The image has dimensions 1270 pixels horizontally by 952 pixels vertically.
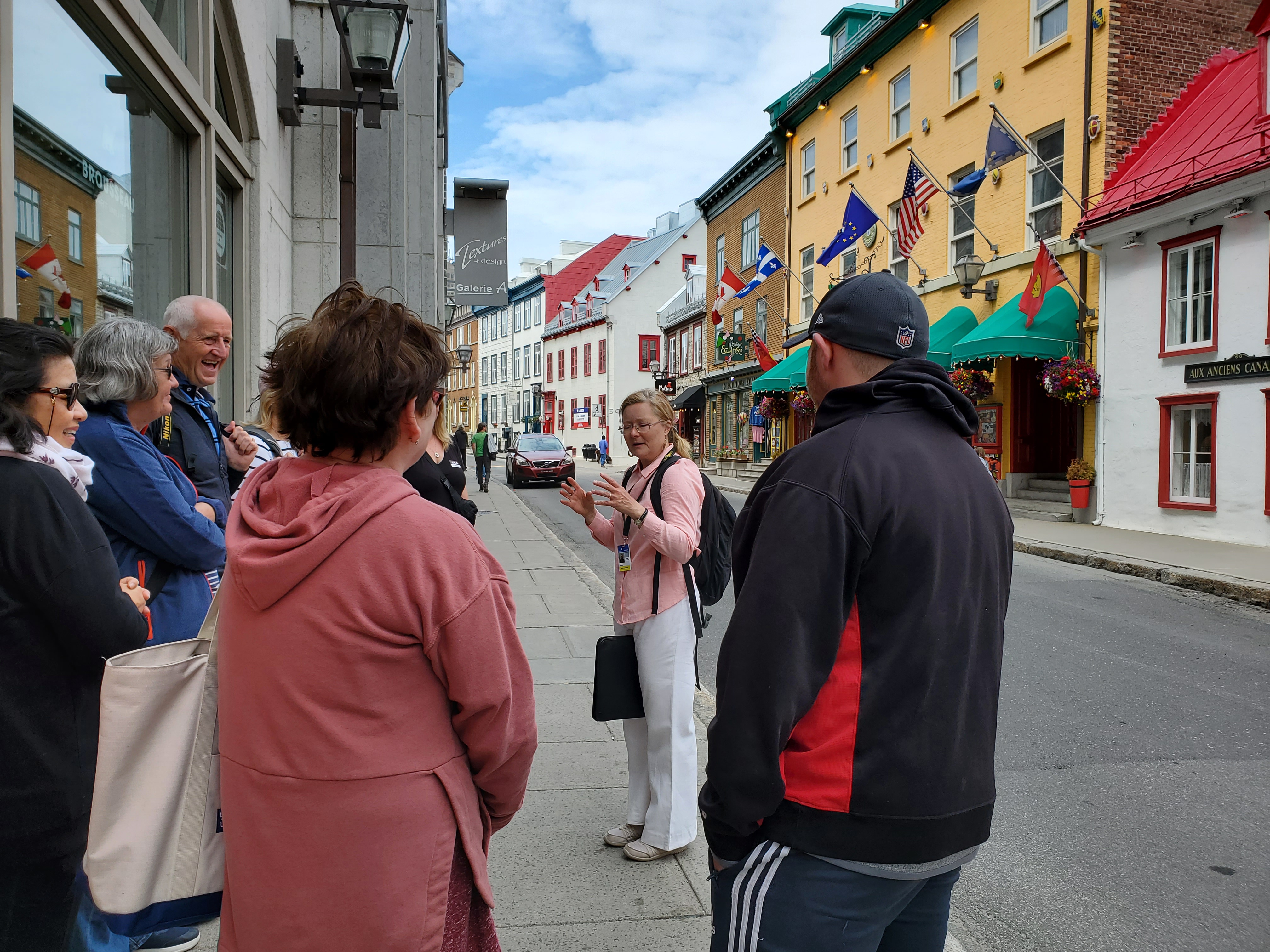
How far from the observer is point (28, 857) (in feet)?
6.41

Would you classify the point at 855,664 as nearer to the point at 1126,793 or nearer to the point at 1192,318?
the point at 1126,793

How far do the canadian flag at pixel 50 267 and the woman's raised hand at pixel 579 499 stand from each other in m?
2.15

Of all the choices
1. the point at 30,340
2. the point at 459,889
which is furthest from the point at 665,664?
the point at 30,340

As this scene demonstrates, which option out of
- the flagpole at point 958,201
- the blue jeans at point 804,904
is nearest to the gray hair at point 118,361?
the blue jeans at point 804,904

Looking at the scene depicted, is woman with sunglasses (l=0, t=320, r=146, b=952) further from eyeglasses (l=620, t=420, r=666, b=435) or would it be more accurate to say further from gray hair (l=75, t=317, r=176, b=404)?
eyeglasses (l=620, t=420, r=666, b=435)

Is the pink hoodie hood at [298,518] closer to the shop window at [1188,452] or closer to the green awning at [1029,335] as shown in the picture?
the shop window at [1188,452]

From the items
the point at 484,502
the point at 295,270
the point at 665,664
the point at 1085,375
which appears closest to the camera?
the point at 665,664

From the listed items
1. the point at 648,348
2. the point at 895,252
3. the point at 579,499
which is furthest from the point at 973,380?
the point at 648,348

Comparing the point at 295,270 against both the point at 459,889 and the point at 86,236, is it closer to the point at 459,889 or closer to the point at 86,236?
the point at 86,236

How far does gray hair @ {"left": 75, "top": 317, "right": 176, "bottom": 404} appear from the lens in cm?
260

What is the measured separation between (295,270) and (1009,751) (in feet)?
21.6

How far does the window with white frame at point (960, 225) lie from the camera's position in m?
18.3

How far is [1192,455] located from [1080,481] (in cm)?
187

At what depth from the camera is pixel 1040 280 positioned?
48.1 feet
